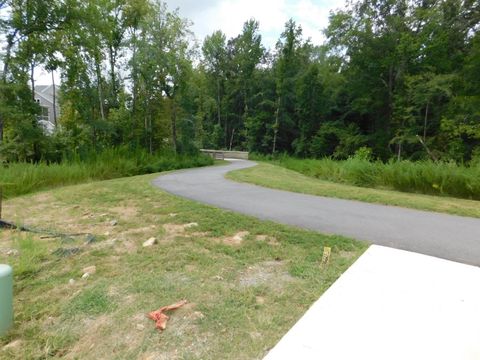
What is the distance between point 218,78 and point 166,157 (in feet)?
75.0

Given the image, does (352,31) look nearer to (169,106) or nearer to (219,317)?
(169,106)

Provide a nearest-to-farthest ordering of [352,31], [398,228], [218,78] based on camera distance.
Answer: [398,228] < [352,31] < [218,78]

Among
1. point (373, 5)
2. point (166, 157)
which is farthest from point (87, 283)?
point (373, 5)

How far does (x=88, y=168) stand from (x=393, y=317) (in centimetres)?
1125

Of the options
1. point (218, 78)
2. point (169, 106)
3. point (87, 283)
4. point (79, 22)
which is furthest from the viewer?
point (218, 78)

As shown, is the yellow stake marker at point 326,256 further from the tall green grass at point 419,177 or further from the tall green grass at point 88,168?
the tall green grass at point 88,168

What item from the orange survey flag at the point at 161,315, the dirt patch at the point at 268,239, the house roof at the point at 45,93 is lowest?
the orange survey flag at the point at 161,315

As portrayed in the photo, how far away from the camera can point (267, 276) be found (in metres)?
2.59

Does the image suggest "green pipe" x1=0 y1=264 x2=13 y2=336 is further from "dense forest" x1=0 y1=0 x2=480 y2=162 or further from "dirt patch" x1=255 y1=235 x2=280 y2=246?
"dense forest" x1=0 y1=0 x2=480 y2=162

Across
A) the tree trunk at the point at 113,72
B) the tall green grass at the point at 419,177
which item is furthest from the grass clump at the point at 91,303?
the tree trunk at the point at 113,72

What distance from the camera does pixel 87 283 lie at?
2457mm

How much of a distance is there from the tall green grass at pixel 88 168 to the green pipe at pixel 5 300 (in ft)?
20.2

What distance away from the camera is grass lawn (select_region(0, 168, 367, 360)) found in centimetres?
175

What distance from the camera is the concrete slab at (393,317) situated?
1.64 meters
